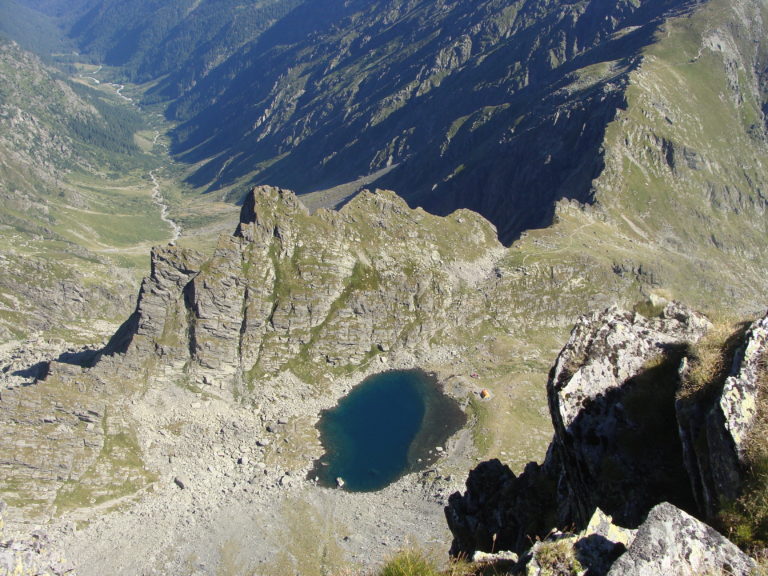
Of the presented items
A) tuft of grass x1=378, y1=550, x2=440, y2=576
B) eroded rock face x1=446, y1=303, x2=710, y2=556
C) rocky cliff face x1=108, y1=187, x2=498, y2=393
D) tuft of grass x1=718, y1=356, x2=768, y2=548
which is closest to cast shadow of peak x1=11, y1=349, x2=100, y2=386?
rocky cliff face x1=108, y1=187, x2=498, y2=393

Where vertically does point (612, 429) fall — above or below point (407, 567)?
above

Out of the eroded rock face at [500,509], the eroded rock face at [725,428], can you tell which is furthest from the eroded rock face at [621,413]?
the eroded rock face at [725,428]

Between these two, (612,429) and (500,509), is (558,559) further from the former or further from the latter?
(500,509)

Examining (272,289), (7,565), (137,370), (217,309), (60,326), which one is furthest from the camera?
(60,326)

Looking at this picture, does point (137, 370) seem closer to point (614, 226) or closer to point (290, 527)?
point (290, 527)

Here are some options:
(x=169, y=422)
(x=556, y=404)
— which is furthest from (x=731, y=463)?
(x=169, y=422)

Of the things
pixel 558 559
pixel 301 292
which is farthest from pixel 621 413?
pixel 301 292
